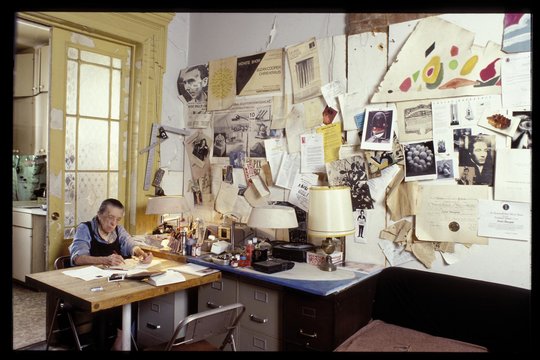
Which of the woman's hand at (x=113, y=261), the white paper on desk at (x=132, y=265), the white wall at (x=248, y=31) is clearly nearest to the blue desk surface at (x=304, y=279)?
the white paper on desk at (x=132, y=265)

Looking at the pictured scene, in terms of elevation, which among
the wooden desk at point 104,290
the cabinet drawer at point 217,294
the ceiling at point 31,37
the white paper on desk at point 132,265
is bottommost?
the cabinet drawer at point 217,294

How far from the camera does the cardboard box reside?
2.75 metres

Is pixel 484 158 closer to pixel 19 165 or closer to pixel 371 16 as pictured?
pixel 371 16

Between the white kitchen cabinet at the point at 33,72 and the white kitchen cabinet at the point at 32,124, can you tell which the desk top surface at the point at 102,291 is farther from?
the white kitchen cabinet at the point at 33,72

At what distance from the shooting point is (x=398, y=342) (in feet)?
7.38

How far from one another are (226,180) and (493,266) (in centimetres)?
219

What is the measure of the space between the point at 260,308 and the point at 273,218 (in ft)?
1.90

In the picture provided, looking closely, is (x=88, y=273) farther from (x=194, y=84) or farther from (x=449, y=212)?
(x=449, y=212)

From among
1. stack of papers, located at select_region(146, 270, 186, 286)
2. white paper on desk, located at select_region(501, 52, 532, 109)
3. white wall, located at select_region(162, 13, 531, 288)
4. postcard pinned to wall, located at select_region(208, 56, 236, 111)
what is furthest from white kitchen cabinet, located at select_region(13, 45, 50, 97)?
white paper on desk, located at select_region(501, 52, 532, 109)

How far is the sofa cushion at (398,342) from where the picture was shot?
7.07 ft

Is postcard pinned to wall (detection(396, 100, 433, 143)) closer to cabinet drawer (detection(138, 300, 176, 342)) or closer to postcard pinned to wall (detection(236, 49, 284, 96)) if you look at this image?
postcard pinned to wall (detection(236, 49, 284, 96))

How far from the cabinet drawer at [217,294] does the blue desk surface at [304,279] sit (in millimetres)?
97

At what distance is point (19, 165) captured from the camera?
5141 mm
